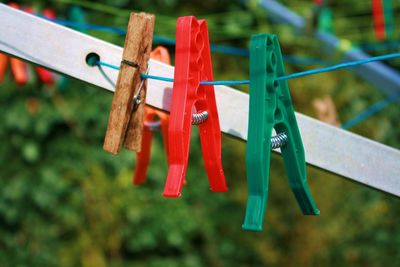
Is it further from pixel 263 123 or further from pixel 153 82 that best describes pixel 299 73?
pixel 153 82

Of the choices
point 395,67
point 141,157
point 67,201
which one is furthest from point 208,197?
point 141,157

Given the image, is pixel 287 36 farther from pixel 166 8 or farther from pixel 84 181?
pixel 84 181

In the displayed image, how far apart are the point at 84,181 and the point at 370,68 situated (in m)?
1.24

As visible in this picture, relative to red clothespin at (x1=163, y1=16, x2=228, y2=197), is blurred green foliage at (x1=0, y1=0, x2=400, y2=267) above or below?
above

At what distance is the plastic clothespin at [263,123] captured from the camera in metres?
0.91

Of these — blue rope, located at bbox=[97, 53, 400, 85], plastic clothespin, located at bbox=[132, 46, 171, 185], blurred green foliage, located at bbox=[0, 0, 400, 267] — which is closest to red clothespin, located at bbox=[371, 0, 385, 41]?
blurred green foliage, located at bbox=[0, 0, 400, 267]

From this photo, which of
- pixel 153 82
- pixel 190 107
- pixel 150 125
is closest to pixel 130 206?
pixel 150 125

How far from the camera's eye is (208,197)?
114 inches

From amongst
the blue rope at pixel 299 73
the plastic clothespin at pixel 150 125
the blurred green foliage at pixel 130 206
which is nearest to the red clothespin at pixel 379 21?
the blurred green foliage at pixel 130 206

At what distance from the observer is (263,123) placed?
91 cm

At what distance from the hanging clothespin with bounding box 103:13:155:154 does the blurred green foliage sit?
1.58 m

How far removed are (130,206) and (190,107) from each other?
1.81m

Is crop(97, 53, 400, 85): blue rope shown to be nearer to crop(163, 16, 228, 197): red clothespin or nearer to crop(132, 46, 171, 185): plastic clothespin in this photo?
crop(163, 16, 228, 197): red clothespin

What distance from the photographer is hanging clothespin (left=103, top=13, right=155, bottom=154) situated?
1012 mm
